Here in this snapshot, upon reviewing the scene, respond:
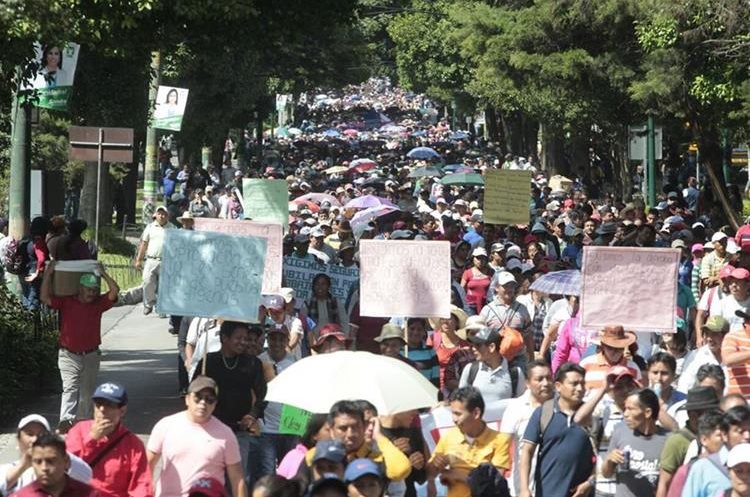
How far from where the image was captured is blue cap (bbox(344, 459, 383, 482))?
7.19 meters

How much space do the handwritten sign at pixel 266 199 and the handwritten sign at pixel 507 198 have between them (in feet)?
8.47

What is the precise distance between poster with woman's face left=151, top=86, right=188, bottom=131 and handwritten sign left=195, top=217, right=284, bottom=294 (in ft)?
44.4

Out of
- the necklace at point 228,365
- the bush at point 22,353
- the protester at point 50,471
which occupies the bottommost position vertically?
the bush at point 22,353

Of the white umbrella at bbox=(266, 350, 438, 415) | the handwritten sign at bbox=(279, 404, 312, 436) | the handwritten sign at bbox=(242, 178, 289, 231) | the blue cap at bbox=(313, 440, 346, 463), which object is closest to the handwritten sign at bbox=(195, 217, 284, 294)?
the handwritten sign at bbox=(279, 404, 312, 436)

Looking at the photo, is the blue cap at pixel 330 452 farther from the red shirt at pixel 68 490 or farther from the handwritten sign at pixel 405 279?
the handwritten sign at pixel 405 279

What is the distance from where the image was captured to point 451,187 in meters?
44.5

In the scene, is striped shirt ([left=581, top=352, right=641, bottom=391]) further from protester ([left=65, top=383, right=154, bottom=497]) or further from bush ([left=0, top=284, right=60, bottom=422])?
bush ([left=0, top=284, right=60, bottom=422])

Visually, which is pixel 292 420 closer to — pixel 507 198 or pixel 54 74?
pixel 54 74

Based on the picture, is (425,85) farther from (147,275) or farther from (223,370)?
(223,370)

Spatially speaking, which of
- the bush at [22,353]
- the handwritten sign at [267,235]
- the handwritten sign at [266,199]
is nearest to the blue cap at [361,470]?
the handwritten sign at [267,235]

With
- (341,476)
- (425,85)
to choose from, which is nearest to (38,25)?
(341,476)

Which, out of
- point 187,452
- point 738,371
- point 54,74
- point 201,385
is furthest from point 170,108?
point 187,452

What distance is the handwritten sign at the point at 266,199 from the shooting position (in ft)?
73.7

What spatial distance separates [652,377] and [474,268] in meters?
6.06
